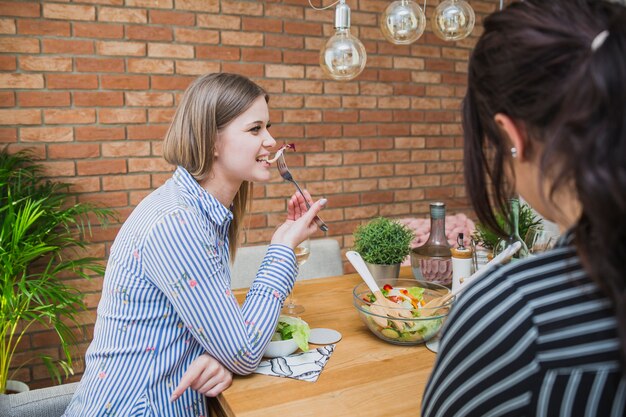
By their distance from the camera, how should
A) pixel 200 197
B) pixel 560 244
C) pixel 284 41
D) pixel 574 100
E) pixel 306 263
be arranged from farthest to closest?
pixel 284 41 → pixel 306 263 → pixel 200 197 → pixel 560 244 → pixel 574 100

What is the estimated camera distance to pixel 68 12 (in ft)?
8.00

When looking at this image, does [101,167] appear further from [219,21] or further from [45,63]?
[219,21]

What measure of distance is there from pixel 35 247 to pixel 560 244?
1.95 meters

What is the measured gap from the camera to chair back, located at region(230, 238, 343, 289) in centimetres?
208

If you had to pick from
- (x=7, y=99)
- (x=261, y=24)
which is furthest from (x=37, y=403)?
(x=261, y=24)

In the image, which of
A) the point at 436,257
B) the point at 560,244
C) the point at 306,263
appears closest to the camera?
the point at 560,244

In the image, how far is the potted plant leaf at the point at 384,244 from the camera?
5.34ft

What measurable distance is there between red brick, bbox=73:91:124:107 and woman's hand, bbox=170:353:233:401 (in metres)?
1.81

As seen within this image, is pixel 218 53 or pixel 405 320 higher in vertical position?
pixel 218 53

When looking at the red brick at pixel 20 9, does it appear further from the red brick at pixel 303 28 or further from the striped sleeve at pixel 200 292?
the striped sleeve at pixel 200 292

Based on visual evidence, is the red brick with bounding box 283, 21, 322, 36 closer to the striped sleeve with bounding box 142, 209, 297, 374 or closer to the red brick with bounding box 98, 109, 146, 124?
the red brick with bounding box 98, 109, 146, 124

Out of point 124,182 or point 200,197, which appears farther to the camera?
point 124,182

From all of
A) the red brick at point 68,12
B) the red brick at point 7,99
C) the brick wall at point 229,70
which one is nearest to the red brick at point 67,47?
the brick wall at point 229,70

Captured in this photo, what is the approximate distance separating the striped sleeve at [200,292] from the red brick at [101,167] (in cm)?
158
